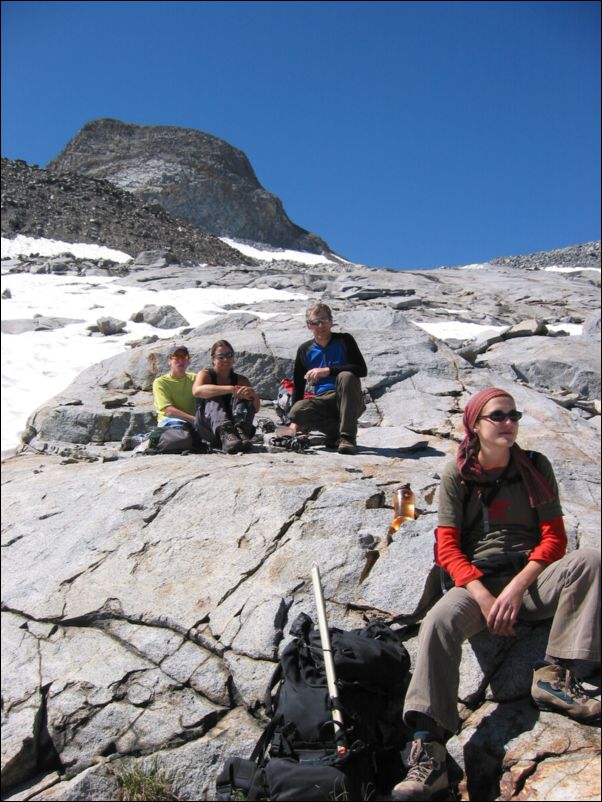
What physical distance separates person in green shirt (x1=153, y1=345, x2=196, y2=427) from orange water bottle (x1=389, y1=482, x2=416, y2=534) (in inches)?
119

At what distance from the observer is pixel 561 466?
7.63 metres

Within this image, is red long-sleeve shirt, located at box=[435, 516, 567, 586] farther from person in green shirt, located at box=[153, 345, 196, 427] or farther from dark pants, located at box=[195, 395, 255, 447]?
person in green shirt, located at box=[153, 345, 196, 427]

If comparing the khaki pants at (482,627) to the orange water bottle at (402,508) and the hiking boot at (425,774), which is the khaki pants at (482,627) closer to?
the hiking boot at (425,774)

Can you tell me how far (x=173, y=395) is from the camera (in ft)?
27.5

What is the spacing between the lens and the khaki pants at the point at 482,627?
365cm

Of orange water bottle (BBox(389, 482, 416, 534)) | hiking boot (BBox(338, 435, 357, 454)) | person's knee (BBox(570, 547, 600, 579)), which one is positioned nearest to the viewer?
person's knee (BBox(570, 547, 600, 579))

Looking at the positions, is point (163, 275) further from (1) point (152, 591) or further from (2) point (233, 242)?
(2) point (233, 242)

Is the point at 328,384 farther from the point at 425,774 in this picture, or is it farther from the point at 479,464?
the point at 425,774

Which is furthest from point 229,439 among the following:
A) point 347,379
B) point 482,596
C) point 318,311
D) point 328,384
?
point 482,596

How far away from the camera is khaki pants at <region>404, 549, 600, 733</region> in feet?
12.0

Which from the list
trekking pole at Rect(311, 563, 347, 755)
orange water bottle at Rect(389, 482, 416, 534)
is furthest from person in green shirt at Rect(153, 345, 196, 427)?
trekking pole at Rect(311, 563, 347, 755)

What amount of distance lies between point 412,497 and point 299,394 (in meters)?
2.77

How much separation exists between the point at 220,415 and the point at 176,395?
772mm

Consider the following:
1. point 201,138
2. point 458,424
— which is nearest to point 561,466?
point 458,424
